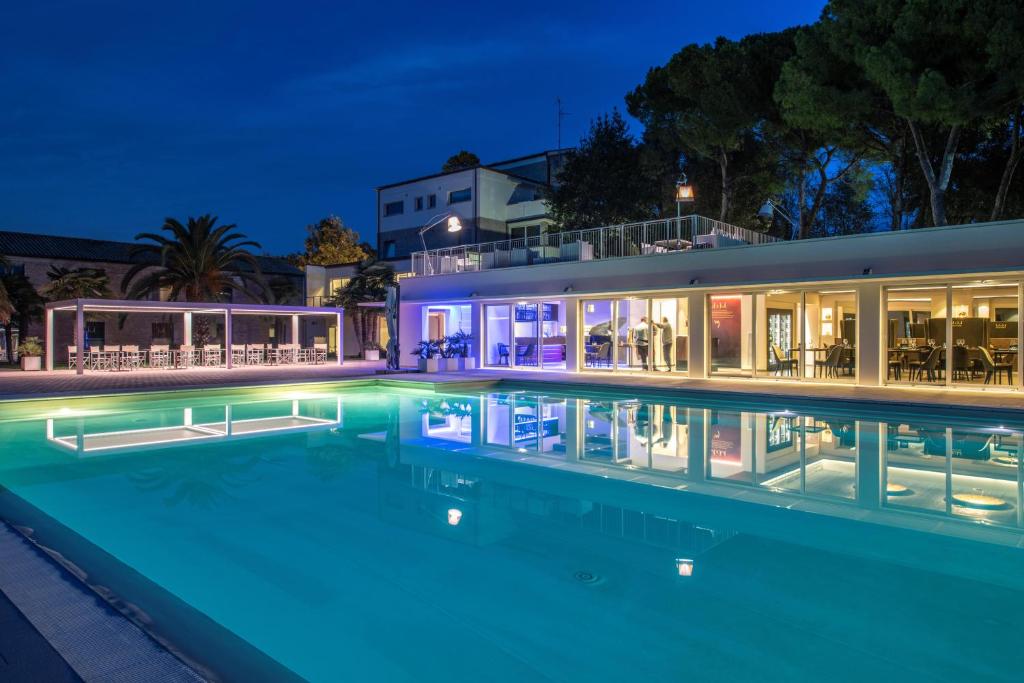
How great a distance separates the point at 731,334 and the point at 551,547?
12.6m

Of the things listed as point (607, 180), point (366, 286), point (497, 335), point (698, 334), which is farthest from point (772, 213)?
point (366, 286)

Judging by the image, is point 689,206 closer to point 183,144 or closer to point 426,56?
point 426,56

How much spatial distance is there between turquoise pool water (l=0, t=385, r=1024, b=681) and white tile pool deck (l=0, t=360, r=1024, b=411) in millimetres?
2846

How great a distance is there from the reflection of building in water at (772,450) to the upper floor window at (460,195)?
20.0 meters

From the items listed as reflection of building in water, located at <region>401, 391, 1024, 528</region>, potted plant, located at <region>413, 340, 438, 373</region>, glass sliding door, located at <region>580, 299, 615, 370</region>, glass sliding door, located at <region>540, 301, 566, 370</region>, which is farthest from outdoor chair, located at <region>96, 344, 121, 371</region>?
glass sliding door, located at <region>580, 299, 615, 370</region>

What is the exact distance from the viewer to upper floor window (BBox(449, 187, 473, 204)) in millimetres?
30688

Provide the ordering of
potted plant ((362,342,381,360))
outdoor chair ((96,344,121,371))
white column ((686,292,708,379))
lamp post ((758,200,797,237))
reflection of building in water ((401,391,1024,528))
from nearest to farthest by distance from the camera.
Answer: reflection of building in water ((401,391,1024,528)) → white column ((686,292,708,379)) → outdoor chair ((96,344,121,371)) → lamp post ((758,200,797,237)) → potted plant ((362,342,381,360))

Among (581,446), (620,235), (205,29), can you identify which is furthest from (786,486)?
(205,29)

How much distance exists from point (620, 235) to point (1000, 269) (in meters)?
9.02

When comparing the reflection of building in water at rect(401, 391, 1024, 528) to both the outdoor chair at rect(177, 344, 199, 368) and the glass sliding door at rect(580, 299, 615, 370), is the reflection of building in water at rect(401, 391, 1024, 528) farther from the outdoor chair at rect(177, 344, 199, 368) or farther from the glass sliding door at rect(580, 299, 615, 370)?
the outdoor chair at rect(177, 344, 199, 368)

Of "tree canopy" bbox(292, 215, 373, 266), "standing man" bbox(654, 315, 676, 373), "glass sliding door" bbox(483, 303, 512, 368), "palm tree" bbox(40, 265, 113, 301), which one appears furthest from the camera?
"tree canopy" bbox(292, 215, 373, 266)

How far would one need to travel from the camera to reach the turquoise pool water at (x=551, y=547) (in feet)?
10.3

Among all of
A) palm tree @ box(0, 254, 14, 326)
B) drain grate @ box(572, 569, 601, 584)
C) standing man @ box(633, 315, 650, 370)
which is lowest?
drain grate @ box(572, 569, 601, 584)

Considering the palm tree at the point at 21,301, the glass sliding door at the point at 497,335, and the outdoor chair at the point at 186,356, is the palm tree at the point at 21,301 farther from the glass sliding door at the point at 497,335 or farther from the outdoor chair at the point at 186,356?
the glass sliding door at the point at 497,335
